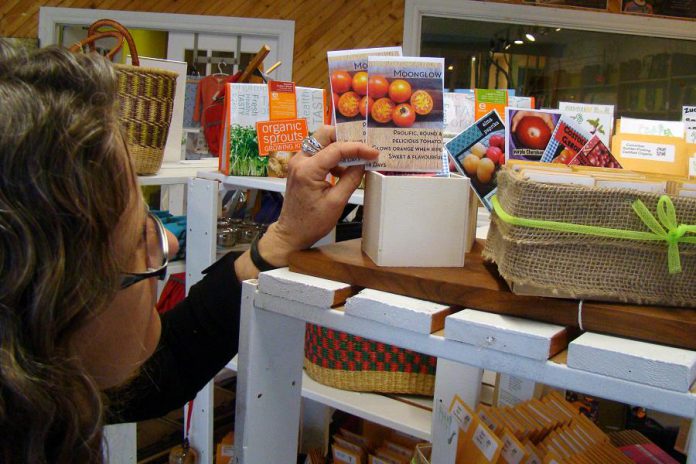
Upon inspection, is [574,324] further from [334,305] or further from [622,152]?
[622,152]

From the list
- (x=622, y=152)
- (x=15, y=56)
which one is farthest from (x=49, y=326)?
(x=622, y=152)

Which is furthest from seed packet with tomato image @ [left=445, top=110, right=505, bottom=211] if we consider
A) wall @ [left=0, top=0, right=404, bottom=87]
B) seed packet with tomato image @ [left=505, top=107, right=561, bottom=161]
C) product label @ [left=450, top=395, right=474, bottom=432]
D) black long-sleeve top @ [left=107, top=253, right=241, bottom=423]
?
wall @ [left=0, top=0, right=404, bottom=87]

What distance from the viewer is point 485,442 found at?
35.2 inches

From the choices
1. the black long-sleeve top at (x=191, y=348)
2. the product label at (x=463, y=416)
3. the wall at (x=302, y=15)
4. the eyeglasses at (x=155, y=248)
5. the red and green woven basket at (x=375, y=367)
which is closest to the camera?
the eyeglasses at (x=155, y=248)

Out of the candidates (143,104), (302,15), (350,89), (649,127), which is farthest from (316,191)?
(302,15)

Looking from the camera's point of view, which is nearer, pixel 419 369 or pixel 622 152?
pixel 622 152

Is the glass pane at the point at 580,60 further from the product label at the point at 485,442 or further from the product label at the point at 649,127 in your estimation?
the product label at the point at 485,442

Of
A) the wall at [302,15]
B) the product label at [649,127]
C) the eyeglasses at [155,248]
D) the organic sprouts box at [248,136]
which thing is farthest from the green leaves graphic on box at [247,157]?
the wall at [302,15]

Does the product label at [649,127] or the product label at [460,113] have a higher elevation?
the product label at [460,113]

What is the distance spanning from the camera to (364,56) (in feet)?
2.82

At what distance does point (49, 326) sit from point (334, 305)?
0.28 m

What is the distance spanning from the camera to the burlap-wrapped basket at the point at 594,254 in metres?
0.63

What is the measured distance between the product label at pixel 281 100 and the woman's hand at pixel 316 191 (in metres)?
0.91

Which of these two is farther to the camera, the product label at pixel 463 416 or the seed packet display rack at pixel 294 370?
the product label at pixel 463 416
